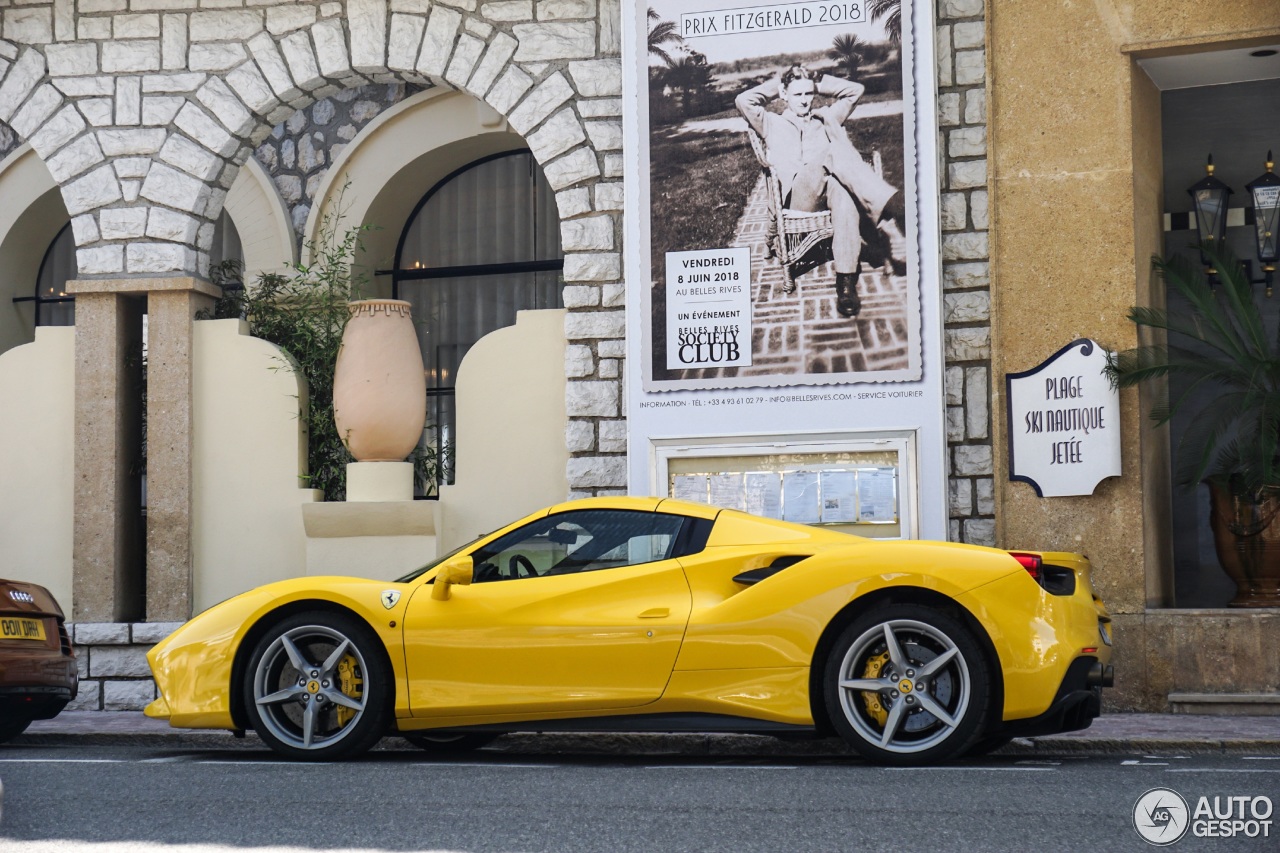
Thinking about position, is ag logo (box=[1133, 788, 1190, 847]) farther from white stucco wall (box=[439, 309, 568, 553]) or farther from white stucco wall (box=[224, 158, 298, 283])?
white stucco wall (box=[224, 158, 298, 283])

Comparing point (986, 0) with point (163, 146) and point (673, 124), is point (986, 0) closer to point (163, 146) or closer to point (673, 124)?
point (673, 124)

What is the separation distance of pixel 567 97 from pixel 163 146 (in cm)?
332

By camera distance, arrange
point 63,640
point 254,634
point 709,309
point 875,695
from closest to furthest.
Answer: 1. point 875,695
2. point 254,634
3. point 63,640
4. point 709,309

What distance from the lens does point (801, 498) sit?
432 inches

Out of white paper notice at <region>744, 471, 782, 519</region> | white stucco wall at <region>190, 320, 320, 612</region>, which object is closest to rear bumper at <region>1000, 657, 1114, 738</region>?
white paper notice at <region>744, 471, 782, 519</region>

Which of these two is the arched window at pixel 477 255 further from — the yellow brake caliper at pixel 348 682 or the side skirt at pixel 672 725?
the side skirt at pixel 672 725

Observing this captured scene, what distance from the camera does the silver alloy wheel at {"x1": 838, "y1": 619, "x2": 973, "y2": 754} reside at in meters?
6.82

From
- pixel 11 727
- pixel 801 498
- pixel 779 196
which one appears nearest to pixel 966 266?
pixel 779 196

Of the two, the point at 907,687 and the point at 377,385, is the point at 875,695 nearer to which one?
the point at 907,687

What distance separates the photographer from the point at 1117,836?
16.3ft

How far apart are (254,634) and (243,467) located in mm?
4704

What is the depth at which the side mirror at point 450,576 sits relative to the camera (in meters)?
7.37

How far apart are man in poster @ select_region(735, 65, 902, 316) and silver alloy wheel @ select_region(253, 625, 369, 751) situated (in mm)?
4901

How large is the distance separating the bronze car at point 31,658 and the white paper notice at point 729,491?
442 cm
